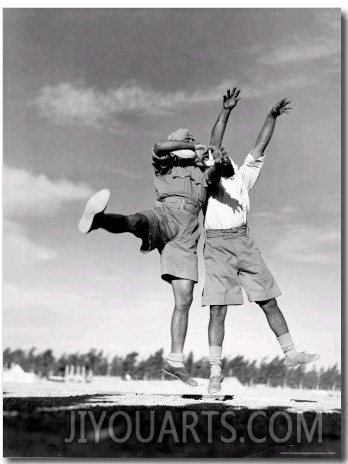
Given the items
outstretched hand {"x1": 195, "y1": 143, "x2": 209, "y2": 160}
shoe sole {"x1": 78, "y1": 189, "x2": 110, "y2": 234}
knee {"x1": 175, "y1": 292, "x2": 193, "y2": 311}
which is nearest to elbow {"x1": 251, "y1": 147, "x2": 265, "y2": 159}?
outstretched hand {"x1": 195, "y1": 143, "x2": 209, "y2": 160}

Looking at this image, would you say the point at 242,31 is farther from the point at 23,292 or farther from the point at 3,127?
the point at 23,292

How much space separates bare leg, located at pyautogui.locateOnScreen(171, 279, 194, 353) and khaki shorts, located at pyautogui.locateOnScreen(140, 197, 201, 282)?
4 centimetres

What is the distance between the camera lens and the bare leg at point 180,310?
13.1 feet

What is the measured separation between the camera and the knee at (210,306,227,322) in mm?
4074

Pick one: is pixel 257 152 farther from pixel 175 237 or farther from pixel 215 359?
pixel 215 359

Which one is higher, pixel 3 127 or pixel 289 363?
pixel 3 127

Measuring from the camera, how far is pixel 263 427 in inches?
159

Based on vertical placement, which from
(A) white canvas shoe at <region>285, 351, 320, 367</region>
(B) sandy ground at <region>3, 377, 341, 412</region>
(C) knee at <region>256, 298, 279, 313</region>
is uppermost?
(C) knee at <region>256, 298, 279, 313</region>

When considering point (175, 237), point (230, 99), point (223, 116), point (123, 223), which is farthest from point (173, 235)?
point (230, 99)

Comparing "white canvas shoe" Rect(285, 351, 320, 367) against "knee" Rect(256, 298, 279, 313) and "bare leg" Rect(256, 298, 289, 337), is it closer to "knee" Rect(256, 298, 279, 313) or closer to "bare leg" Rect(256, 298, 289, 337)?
"bare leg" Rect(256, 298, 289, 337)

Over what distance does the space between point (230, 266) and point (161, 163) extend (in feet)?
2.24

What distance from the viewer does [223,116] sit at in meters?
4.14

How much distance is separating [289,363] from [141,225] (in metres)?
1.17
